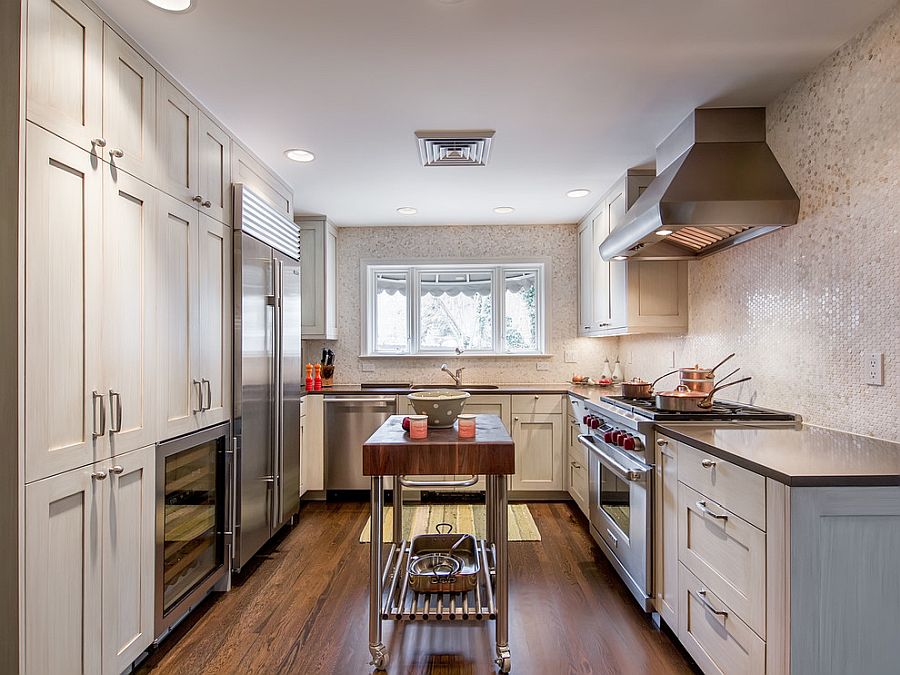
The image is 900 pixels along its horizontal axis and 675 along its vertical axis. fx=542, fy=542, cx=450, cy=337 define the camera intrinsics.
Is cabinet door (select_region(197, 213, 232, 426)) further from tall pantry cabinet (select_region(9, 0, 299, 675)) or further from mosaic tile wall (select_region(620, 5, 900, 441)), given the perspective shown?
mosaic tile wall (select_region(620, 5, 900, 441))

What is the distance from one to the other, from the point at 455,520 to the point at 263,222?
2.44 m

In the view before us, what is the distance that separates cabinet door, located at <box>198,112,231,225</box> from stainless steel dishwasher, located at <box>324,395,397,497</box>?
2.00 metres

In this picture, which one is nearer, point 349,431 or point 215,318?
point 215,318

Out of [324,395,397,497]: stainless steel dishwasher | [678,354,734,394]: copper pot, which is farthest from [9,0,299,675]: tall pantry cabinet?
[678,354,734,394]: copper pot

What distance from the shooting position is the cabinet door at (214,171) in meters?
2.60

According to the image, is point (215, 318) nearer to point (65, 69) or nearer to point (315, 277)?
point (65, 69)

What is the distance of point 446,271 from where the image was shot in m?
5.23

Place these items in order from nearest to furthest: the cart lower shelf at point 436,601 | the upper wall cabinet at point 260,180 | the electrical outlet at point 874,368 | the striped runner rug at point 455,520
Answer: the electrical outlet at point 874,368 → the cart lower shelf at point 436,601 → the upper wall cabinet at point 260,180 → the striped runner rug at point 455,520

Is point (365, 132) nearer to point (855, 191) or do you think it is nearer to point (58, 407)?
point (58, 407)

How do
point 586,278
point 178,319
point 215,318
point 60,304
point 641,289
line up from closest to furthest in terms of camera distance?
point 60,304
point 178,319
point 215,318
point 641,289
point 586,278

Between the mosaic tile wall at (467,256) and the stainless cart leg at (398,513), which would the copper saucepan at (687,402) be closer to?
the stainless cart leg at (398,513)

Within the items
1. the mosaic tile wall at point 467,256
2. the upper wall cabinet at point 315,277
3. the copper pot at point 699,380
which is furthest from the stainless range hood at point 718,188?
the upper wall cabinet at point 315,277

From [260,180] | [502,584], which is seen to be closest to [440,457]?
[502,584]

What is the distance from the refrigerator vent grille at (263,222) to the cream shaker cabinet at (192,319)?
0.49ft
